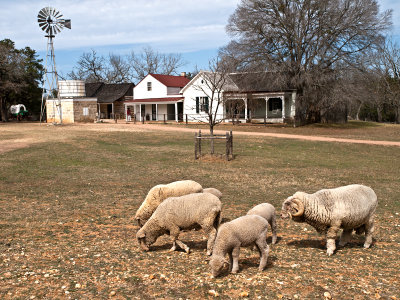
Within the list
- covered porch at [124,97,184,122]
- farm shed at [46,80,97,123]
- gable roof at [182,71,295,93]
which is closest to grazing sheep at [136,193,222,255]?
gable roof at [182,71,295,93]

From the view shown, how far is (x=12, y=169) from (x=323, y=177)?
13.1 m

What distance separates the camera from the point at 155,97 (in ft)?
180

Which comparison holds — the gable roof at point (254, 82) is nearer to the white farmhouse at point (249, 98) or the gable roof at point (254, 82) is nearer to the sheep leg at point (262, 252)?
the white farmhouse at point (249, 98)

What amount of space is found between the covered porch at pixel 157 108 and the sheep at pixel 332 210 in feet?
141

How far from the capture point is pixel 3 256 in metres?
7.27

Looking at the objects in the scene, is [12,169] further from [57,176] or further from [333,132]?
[333,132]

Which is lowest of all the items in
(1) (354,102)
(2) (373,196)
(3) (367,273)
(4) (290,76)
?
(3) (367,273)

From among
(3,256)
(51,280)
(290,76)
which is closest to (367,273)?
(51,280)

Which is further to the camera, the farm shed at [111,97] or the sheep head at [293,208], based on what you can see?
the farm shed at [111,97]

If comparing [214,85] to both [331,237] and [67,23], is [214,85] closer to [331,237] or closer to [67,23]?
[331,237]

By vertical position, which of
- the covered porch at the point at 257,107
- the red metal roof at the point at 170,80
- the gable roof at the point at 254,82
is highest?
the red metal roof at the point at 170,80

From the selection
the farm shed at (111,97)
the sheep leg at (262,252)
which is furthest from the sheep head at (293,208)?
the farm shed at (111,97)

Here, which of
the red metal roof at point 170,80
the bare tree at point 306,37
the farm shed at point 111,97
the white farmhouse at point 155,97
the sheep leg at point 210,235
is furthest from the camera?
the farm shed at point 111,97

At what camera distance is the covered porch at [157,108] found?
5141cm
